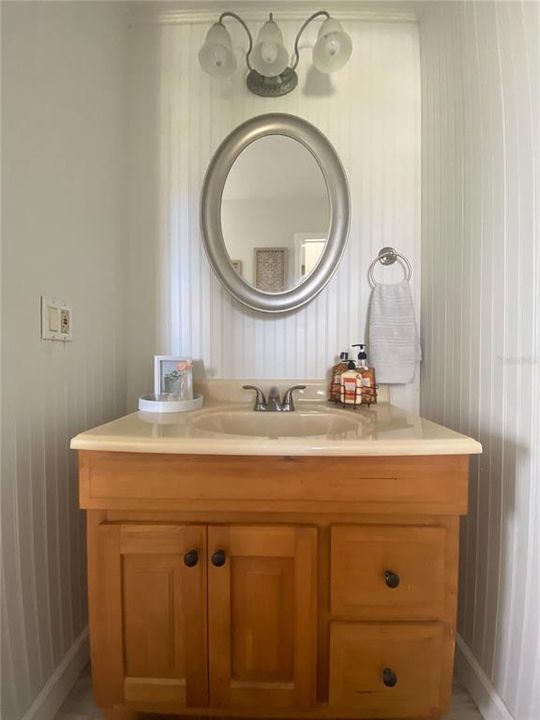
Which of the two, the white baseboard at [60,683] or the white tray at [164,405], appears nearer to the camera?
the white baseboard at [60,683]

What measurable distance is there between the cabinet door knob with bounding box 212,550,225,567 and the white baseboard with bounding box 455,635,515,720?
2.49ft

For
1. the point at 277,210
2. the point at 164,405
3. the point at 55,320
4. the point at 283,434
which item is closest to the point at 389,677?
the point at 283,434

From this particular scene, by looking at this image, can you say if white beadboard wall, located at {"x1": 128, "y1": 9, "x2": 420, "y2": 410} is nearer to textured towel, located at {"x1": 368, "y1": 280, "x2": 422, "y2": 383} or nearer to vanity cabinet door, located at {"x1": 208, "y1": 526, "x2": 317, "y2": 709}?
textured towel, located at {"x1": 368, "y1": 280, "x2": 422, "y2": 383}

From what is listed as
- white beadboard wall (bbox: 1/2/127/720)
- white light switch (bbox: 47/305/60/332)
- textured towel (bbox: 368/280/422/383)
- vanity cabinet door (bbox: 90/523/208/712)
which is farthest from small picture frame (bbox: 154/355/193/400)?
textured towel (bbox: 368/280/422/383)

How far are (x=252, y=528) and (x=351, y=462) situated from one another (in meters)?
0.25

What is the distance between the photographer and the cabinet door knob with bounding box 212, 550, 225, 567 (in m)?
0.70

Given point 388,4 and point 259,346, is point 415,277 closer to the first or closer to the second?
point 259,346

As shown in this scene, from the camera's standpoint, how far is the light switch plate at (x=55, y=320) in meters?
0.83

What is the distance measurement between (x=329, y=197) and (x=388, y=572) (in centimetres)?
111

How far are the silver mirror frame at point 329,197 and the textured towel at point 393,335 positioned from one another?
212 mm

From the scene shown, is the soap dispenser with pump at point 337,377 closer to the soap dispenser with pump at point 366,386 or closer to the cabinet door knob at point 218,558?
the soap dispenser with pump at point 366,386

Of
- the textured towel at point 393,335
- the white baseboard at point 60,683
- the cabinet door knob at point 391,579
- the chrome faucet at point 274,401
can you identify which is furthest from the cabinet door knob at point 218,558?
the textured towel at point 393,335

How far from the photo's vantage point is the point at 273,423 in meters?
1.05

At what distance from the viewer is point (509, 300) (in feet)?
2.60
